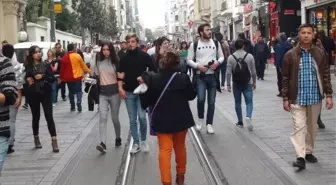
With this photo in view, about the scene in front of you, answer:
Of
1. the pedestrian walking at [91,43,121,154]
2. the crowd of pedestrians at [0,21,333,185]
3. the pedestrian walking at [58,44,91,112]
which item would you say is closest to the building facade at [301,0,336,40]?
the pedestrian walking at [58,44,91,112]

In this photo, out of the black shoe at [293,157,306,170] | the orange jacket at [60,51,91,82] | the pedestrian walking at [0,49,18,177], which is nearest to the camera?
the pedestrian walking at [0,49,18,177]

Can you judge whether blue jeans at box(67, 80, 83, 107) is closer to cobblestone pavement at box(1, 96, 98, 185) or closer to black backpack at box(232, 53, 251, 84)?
cobblestone pavement at box(1, 96, 98, 185)

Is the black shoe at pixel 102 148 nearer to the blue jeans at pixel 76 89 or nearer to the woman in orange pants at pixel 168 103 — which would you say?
the woman in orange pants at pixel 168 103

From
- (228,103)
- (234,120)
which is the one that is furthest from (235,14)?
(234,120)

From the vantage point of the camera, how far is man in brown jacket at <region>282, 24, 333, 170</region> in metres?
6.84

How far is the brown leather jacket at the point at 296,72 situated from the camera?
22.5 ft

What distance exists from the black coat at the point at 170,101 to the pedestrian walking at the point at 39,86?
2.86m

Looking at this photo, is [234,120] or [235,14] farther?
[235,14]

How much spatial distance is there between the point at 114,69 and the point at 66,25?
42238 mm

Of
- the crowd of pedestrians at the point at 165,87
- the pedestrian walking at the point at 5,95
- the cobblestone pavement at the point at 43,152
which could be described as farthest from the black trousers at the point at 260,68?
the pedestrian walking at the point at 5,95

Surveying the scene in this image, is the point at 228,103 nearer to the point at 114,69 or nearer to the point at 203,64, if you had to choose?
the point at 203,64

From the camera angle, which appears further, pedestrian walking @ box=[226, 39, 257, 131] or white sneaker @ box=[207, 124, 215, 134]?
pedestrian walking @ box=[226, 39, 257, 131]

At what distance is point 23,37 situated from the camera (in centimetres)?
2941

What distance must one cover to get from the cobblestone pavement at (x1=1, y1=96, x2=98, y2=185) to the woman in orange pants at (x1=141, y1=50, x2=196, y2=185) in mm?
1693
